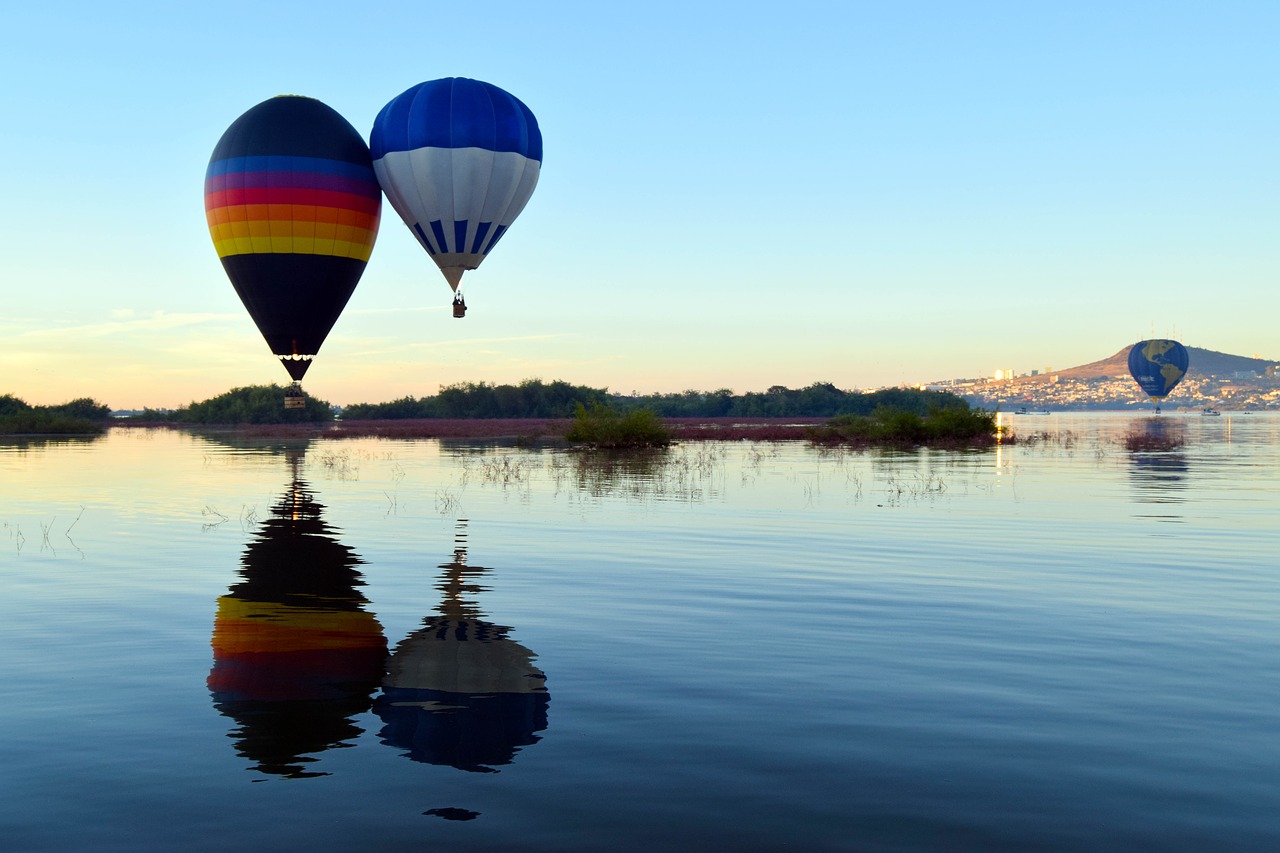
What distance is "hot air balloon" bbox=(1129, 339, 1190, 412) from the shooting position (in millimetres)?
174000

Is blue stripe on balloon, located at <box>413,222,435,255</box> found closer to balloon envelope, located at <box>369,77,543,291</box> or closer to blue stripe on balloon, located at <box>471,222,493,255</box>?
balloon envelope, located at <box>369,77,543,291</box>

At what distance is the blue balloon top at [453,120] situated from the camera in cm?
3403

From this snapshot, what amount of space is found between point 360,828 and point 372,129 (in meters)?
33.6

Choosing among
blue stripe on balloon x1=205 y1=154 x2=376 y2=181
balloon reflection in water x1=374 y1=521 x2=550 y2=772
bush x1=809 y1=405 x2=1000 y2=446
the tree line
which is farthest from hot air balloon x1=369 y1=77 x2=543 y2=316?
the tree line

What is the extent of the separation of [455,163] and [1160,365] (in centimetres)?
16775

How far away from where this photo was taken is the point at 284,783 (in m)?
6.66

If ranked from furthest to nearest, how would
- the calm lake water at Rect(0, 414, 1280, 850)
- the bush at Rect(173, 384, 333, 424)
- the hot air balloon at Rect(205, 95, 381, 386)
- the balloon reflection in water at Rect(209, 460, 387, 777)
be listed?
1. the bush at Rect(173, 384, 333, 424)
2. the hot air balloon at Rect(205, 95, 381, 386)
3. the balloon reflection in water at Rect(209, 460, 387, 777)
4. the calm lake water at Rect(0, 414, 1280, 850)

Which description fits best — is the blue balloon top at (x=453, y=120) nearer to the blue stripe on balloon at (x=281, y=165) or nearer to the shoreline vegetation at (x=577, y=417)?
the blue stripe on balloon at (x=281, y=165)

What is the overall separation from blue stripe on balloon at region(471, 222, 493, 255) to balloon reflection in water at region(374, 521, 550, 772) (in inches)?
967

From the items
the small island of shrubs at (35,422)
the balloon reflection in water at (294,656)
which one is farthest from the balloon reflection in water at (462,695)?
the small island of shrubs at (35,422)

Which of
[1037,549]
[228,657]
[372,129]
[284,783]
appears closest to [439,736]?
[284,783]

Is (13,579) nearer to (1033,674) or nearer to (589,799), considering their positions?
(589,799)

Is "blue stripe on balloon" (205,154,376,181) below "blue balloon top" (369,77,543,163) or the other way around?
below

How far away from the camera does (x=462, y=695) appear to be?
28.8 ft
